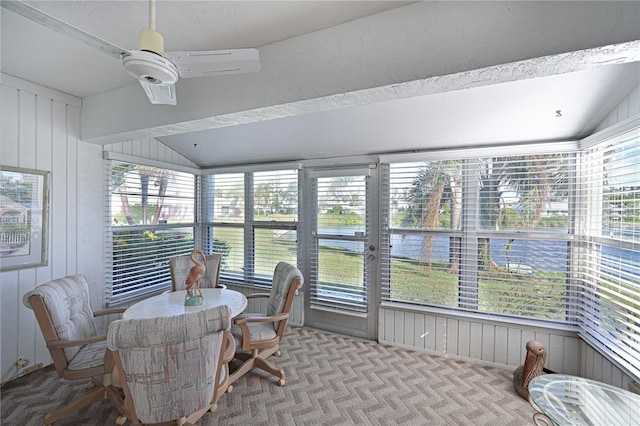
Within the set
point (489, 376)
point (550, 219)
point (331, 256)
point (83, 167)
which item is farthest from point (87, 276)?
point (550, 219)

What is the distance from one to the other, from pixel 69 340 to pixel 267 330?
1.44 m

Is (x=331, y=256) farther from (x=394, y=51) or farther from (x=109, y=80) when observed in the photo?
(x=109, y=80)

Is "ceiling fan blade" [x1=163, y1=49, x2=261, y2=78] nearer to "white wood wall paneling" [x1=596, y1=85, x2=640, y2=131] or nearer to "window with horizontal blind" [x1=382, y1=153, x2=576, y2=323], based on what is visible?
"window with horizontal blind" [x1=382, y1=153, x2=576, y2=323]

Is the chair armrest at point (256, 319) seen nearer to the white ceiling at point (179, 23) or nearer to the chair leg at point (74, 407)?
the chair leg at point (74, 407)

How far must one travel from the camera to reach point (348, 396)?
7.59 ft

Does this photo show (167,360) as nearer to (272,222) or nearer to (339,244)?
(339,244)

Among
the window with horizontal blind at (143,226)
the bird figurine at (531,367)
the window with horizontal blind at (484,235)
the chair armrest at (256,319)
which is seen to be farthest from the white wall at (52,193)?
the bird figurine at (531,367)

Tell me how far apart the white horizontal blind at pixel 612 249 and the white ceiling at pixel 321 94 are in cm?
41

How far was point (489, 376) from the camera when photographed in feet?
8.63

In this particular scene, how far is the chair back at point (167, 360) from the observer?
Result: 1391mm

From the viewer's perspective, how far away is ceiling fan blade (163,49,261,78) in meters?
1.19

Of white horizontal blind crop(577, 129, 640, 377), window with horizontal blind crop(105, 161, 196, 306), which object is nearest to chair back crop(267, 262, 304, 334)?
window with horizontal blind crop(105, 161, 196, 306)

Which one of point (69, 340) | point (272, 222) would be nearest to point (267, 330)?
point (69, 340)

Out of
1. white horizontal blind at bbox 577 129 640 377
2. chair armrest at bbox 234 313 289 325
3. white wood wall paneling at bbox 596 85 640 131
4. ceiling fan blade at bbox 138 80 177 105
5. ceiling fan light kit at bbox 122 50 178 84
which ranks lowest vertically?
chair armrest at bbox 234 313 289 325
